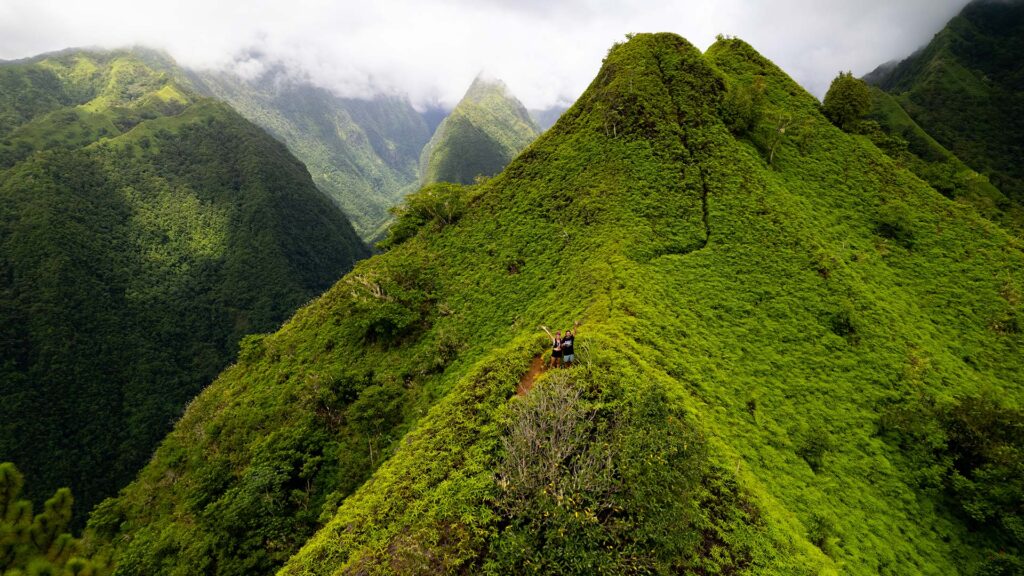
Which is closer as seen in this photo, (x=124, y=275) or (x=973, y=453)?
(x=973, y=453)

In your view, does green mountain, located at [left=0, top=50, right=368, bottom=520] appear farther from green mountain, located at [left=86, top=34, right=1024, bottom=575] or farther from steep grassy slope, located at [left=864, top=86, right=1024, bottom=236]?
steep grassy slope, located at [left=864, top=86, right=1024, bottom=236]

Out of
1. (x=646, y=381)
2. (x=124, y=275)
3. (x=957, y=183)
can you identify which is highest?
(x=957, y=183)

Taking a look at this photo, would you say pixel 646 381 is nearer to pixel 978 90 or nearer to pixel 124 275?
pixel 124 275

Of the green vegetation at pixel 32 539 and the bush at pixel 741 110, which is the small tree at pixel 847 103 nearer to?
the bush at pixel 741 110

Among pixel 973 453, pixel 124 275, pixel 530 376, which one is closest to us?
pixel 530 376

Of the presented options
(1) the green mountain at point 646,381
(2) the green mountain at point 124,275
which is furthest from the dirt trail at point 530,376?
(2) the green mountain at point 124,275

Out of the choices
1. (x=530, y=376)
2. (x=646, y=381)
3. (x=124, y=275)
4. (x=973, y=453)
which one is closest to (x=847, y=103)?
(x=973, y=453)
